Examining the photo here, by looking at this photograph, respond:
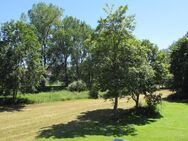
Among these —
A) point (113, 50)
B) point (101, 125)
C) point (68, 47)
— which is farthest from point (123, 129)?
point (68, 47)

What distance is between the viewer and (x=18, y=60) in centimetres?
4500

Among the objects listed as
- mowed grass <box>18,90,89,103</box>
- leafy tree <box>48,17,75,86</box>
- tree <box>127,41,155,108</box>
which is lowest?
mowed grass <box>18,90,89,103</box>

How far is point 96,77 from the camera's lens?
3422 cm

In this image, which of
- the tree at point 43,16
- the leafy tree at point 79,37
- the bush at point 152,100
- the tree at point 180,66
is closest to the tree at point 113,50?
the bush at point 152,100

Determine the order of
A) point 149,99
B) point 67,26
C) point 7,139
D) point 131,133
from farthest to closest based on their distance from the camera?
point 67,26 < point 149,99 < point 131,133 < point 7,139

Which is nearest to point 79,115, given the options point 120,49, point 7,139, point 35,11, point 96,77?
point 96,77

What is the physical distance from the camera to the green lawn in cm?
2633

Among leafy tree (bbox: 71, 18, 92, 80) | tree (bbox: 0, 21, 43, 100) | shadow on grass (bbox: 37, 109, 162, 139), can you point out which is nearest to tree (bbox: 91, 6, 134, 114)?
shadow on grass (bbox: 37, 109, 162, 139)

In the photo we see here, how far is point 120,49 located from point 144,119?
8.00m

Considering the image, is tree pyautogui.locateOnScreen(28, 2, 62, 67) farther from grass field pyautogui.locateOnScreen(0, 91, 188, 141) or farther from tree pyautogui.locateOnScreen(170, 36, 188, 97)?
grass field pyautogui.locateOnScreen(0, 91, 188, 141)

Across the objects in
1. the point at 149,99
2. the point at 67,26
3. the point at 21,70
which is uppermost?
the point at 67,26

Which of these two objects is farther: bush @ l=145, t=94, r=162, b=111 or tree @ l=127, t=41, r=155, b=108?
bush @ l=145, t=94, r=162, b=111

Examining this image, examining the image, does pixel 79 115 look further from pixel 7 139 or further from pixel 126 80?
pixel 7 139

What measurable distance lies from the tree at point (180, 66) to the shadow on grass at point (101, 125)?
21.2 m
